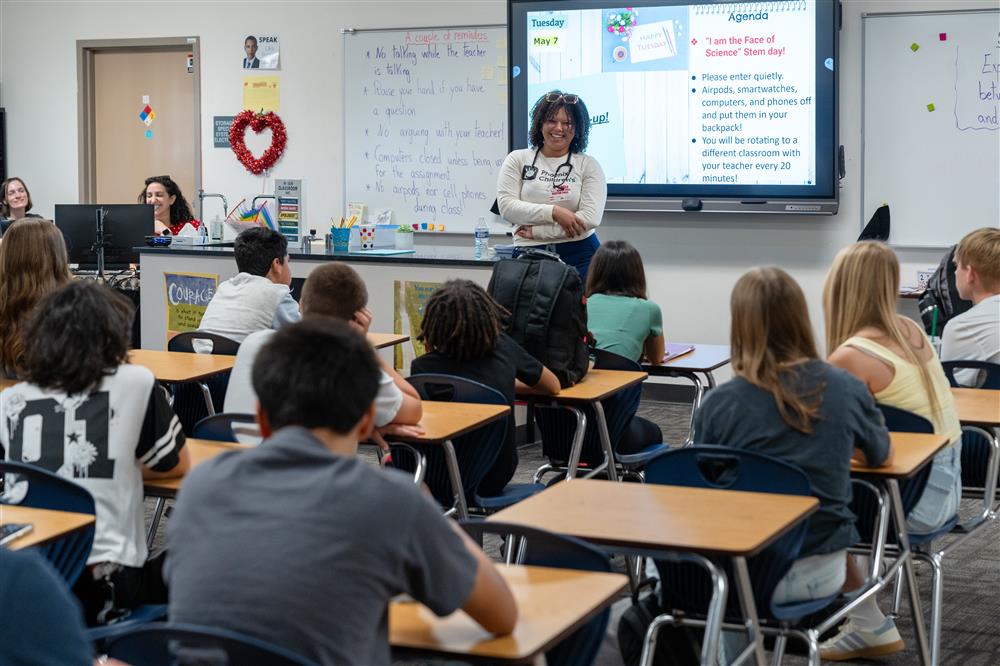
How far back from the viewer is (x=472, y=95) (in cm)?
770

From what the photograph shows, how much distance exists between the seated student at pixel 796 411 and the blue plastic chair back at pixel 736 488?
0.27 feet

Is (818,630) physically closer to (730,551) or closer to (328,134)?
(730,551)

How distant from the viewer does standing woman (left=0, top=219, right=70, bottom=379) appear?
145 inches

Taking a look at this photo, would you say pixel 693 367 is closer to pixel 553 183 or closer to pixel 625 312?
pixel 625 312

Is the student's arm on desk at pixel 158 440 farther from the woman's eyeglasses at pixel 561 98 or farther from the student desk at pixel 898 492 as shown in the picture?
the woman's eyeglasses at pixel 561 98

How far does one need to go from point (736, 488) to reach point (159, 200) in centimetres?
593

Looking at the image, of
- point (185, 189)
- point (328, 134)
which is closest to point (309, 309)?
point (328, 134)

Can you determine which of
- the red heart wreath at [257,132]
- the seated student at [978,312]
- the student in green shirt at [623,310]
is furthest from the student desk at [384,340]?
the red heart wreath at [257,132]

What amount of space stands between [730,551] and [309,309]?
5.64ft

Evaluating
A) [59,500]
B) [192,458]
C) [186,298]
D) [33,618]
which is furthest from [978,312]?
[186,298]

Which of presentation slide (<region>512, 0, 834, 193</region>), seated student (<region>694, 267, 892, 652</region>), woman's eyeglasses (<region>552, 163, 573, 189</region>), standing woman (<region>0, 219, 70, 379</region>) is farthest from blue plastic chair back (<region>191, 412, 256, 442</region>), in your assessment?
presentation slide (<region>512, 0, 834, 193</region>)

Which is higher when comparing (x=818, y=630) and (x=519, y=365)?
(x=519, y=365)

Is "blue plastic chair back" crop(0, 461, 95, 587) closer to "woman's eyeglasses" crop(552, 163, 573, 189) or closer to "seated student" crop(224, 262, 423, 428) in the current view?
"seated student" crop(224, 262, 423, 428)

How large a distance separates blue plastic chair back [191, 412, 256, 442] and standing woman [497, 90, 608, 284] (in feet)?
8.48
